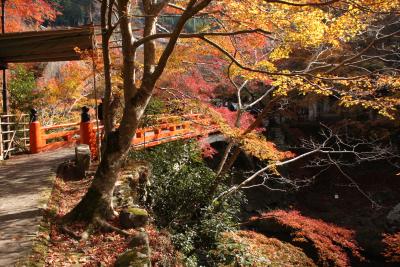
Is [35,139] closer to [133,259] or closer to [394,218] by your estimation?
[133,259]

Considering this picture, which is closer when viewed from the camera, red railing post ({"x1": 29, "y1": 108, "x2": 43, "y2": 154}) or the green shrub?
the green shrub


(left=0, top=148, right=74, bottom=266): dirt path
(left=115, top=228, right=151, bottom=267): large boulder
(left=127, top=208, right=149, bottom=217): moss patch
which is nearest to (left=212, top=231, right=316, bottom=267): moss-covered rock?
(left=127, top=208, right=149, bottom=217): moss patch

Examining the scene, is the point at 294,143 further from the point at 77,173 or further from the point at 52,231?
the point at 52,231

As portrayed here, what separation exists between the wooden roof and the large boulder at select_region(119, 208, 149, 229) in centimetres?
425

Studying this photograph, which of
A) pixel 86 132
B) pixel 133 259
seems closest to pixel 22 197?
pixel 133 259

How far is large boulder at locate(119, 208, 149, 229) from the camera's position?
22.5ft

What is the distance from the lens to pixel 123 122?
21.6ft

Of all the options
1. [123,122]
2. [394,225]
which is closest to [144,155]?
[123,122]

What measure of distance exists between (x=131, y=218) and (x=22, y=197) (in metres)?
2.36

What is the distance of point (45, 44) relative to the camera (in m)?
9.17

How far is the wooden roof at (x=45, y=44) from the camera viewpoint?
8664 mm

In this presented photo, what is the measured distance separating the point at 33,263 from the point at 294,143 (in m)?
20.7

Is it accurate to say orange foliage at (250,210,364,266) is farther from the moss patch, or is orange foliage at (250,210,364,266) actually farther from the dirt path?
the dirt path

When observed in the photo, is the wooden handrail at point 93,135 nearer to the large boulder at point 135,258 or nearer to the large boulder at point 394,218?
the large boulder at point 135,258
